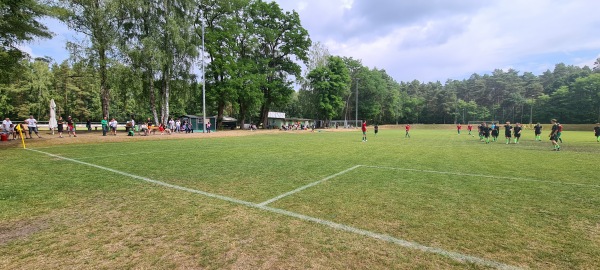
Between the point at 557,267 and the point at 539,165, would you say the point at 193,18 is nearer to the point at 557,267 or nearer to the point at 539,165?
the point at 539,165

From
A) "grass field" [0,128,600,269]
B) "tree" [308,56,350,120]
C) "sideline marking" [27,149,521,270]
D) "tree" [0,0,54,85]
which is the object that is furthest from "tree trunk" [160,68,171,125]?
"tree" [308,56,350,120]

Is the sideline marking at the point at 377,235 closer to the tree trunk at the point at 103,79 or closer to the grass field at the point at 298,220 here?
the grass field at the point at 298,220

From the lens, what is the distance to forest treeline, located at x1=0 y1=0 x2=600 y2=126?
23781 mm

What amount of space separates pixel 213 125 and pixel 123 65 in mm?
12441

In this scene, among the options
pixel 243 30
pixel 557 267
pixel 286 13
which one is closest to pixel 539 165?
pixel 557 267

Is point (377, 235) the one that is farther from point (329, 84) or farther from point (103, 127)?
point (329, 84)

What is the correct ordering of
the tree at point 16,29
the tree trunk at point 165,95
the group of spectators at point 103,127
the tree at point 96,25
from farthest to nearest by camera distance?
the tree trunk at point 165,95 < the tree at point 96,25 < the group of spectators at point 103,127 < the tree at point 16,29

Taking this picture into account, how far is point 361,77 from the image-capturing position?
2926 inches

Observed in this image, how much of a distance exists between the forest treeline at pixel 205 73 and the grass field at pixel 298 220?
1614 cm

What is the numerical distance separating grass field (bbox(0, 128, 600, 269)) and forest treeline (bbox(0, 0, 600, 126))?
52.9 feet

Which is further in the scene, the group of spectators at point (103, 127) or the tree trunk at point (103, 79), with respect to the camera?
the tree trunk at point (103, 79)

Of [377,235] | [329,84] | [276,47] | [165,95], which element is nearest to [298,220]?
[377,235]

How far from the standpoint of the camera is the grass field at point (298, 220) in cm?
300

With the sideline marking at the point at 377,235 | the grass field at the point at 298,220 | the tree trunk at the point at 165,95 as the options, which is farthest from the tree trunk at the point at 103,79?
the sideline marking at the point at 377,235
